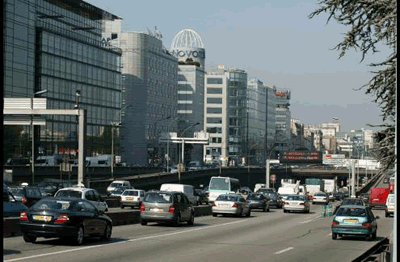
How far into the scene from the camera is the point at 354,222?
3091cm

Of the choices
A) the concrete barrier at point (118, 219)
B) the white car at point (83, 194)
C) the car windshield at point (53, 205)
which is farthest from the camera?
the white car at point (83, 194)

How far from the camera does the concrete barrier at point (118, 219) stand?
2708cm

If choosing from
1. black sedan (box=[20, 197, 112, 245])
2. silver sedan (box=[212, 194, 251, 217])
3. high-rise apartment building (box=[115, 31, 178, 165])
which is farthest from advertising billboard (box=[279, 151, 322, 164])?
black sedan (box=[20, 197, 112, 245])

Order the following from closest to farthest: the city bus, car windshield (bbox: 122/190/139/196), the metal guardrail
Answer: the metal guardrail → car windshield (bbox: 122/190/139/196) → the city bus

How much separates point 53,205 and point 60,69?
317ft

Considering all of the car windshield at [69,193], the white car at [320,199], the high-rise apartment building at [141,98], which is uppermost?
the high-rise apartment building at [141,98]

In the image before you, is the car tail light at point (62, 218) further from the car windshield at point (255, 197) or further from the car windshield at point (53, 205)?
the car windshield at point (255, 197)

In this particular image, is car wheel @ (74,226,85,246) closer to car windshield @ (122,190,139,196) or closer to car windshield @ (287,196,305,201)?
car windshield @ (122,190,139,196)

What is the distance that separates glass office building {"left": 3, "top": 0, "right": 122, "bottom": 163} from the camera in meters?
104

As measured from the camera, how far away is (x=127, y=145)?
158m

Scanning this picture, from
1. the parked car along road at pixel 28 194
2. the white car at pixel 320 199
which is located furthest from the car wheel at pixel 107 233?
the white car at pixel 320 199

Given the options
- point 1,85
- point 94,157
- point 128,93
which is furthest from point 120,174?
point 1,85

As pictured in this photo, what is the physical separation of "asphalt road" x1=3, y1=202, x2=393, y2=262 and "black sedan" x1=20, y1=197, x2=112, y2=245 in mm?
366

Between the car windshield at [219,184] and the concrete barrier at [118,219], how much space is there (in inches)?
998
